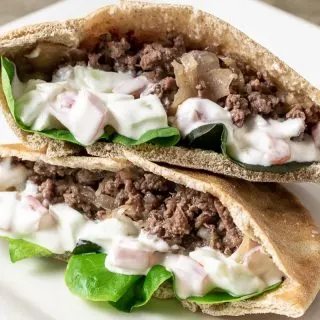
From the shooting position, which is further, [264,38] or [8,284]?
[264,38]

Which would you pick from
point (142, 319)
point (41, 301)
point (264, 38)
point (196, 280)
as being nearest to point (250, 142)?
point (196, 280)

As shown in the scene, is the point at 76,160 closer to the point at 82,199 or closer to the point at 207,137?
the point at 82,199

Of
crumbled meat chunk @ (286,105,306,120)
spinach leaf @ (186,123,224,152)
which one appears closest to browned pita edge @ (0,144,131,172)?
spinach leaf @ (186,123,224,152)

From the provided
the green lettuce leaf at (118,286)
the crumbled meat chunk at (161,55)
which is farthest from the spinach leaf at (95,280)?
the crumbled meat chunk at (161,55)

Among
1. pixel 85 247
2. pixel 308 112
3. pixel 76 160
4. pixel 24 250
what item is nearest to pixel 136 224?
pixel 85 247

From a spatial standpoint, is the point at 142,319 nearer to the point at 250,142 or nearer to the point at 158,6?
the point at 250,142

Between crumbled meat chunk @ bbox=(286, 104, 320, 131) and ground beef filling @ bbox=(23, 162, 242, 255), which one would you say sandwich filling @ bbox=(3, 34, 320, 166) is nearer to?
crumbled meat chunk @ bbox=(286, 104, 320, 131)
